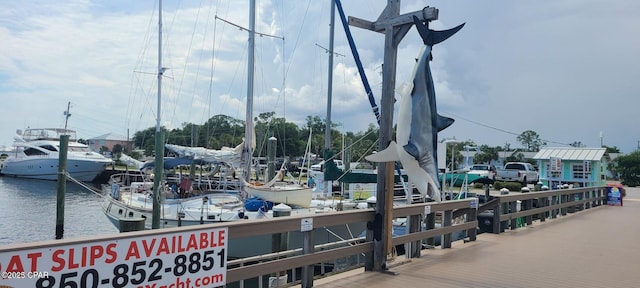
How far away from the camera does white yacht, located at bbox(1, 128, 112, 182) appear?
180 feet

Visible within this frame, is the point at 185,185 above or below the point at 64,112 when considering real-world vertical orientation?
below

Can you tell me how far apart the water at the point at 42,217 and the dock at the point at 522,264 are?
12748 millimetres

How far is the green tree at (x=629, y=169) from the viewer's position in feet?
161

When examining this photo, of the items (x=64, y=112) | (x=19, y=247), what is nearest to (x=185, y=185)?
(x=19, y=247)

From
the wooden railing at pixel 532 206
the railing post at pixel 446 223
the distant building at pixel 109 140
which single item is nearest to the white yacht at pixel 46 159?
the wooden railing at pixel 532 206

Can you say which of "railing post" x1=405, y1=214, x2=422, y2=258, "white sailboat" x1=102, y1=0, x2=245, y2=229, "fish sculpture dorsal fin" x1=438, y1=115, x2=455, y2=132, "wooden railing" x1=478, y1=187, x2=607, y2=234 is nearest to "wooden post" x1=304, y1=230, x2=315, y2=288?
"fish sculpture dorsal fin" x1=438, y1=115, x2=455, y2=132

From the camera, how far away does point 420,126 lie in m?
6.38

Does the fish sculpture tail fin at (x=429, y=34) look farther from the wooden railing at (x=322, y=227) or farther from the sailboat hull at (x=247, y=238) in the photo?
the sailboat hull at (x=247, y=238)

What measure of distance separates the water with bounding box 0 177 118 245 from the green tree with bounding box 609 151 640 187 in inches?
1890

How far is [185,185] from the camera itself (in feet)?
62.4

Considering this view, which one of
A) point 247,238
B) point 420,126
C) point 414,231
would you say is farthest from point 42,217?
point 420,126

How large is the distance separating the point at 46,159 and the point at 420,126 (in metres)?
59.8

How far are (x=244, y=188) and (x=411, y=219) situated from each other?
9.26m

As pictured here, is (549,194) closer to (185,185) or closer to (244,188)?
(244,188)
